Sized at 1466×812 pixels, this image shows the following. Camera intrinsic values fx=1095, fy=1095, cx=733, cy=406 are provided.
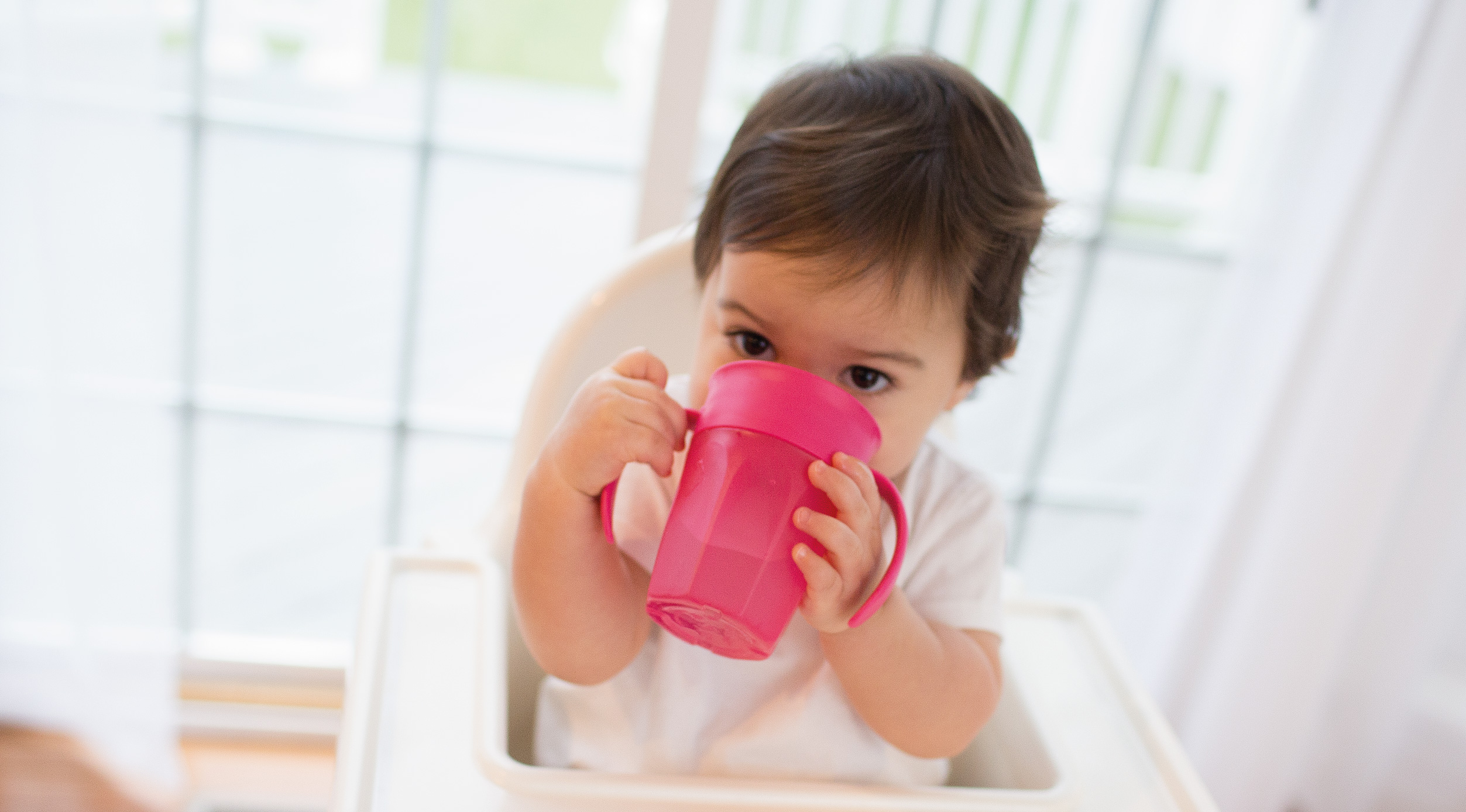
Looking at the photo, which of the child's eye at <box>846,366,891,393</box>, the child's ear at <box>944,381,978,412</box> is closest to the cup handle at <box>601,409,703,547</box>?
the child's eye at <box>846,366,891,393</box>

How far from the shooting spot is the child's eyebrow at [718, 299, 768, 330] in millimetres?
723

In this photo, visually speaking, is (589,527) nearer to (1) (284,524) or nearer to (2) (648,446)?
(2) (648,446)

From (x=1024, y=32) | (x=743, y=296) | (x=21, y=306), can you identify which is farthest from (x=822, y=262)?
(x=21, y=306)

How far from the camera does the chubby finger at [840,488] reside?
61 cm

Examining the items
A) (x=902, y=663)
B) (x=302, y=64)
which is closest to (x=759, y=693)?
(x=902, y=663)

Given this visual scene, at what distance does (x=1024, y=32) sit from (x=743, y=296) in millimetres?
974

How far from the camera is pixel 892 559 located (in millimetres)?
633

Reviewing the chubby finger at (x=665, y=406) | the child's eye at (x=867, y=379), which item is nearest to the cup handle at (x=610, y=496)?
the chubby finger at (x=665, y=406)

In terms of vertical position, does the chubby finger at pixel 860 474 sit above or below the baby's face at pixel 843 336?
below

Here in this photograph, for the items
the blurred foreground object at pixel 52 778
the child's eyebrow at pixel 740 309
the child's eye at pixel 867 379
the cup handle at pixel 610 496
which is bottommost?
the blurred foreground object at pixel 52 778

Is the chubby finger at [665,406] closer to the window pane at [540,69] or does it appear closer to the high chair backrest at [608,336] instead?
the high chair backrest at [608,336]

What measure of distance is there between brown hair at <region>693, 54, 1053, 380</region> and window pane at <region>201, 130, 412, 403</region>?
106 centimetres

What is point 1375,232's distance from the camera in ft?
4.44

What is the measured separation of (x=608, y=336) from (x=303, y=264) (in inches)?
64.8
